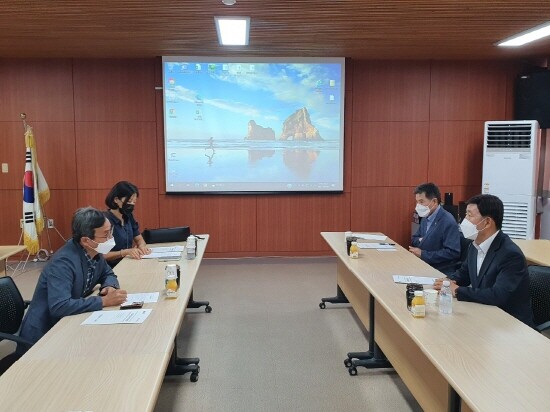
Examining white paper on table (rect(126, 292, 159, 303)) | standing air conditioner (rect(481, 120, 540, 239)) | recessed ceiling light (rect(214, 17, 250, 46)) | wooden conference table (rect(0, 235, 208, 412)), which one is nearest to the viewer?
wooden conference table (rect(0, 235, 208, 412))

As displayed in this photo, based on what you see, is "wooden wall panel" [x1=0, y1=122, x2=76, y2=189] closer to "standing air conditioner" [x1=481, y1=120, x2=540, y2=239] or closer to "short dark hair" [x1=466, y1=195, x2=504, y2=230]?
"short dark hair" [x1=466, y1=195, x2=504, y2=230]

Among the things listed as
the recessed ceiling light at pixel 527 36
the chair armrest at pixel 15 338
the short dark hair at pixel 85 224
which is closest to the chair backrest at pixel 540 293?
the short dark hair at pixel 85 224

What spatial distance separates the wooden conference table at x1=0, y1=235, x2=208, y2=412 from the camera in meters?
1.66

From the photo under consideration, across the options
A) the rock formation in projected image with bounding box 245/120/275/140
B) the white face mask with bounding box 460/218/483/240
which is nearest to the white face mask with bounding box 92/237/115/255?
the white face mask with bounding box 460/218/483/240

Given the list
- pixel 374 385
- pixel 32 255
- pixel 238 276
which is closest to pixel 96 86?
pixel 32 255

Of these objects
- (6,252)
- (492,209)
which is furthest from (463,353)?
(6,252)

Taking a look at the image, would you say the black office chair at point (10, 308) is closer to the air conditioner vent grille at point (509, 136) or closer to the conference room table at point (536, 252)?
the conference room table at point (536, 252)

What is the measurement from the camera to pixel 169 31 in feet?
16.6

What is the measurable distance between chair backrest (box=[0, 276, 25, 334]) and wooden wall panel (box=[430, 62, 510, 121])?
5.98 meters

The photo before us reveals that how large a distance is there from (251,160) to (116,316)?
14.8 ft

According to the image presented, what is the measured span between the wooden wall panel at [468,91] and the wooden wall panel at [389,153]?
415 mm

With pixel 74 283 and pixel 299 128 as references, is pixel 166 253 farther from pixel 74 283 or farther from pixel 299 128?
pixel 299 128

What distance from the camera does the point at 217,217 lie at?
691cm

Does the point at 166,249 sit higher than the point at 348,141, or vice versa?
the point at 348,141
